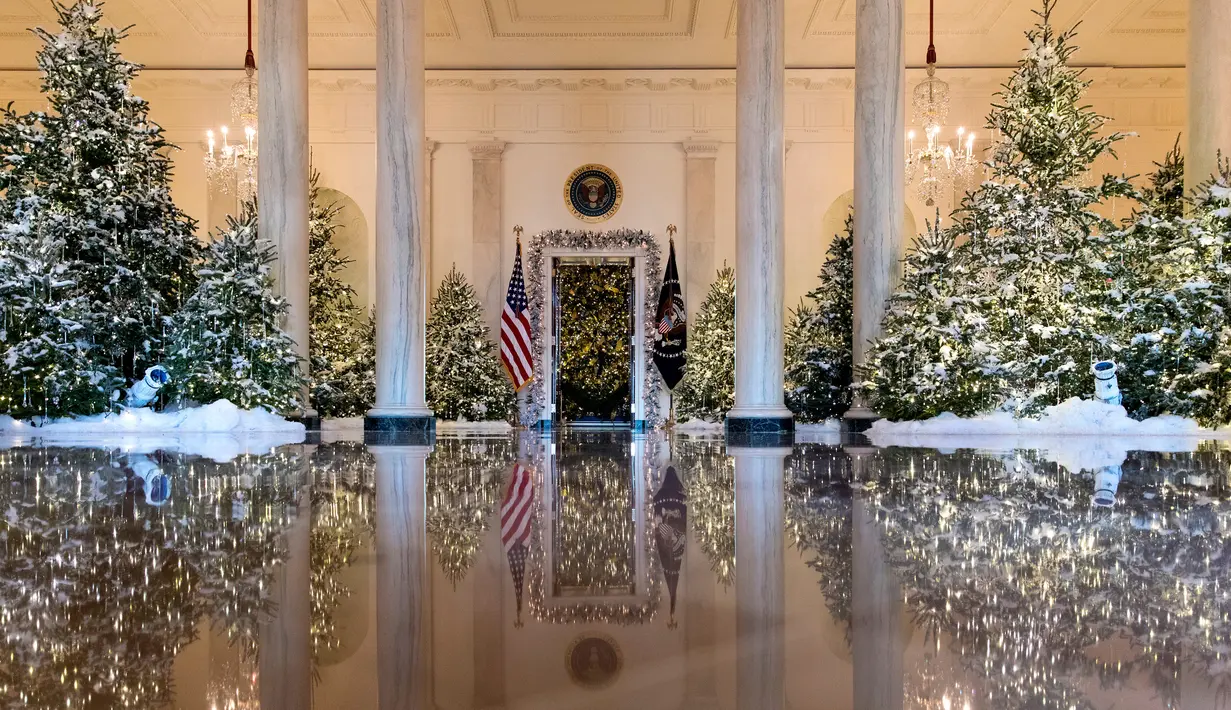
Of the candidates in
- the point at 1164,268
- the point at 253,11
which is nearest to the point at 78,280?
the point at 253,11

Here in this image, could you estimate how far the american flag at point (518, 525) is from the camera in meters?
2.47

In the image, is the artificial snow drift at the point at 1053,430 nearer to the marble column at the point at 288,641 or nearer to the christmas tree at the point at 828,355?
the christmas tree at the point at 828,355

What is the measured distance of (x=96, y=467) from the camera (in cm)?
586

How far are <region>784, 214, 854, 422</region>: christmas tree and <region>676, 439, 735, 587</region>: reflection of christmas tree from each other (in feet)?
16.6

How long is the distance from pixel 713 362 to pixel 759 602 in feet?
48.2

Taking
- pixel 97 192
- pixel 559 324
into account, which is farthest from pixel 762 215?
pixel 559 324

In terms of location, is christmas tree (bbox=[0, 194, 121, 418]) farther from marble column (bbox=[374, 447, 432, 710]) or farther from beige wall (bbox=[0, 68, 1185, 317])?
beige wall (bbox=[0, 68, 1185, 317])

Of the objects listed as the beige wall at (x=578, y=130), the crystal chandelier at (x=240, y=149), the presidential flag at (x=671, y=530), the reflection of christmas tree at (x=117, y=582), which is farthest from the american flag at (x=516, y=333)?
the reflection of christmas tree at (x=117, y=582)

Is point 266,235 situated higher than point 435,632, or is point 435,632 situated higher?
point 266,235

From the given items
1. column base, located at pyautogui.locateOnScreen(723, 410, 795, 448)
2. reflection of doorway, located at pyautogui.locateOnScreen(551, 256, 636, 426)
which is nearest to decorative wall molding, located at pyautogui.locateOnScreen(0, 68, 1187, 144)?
reflection of doorway, located at pyautogui.locateOnScreen(551, 256, 636, 426)

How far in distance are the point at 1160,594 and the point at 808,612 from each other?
878mm

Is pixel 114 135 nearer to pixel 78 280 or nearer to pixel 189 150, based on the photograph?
pixel 78 280

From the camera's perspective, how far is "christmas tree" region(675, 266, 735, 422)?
1650 cm

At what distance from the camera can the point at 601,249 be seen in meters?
19.1
